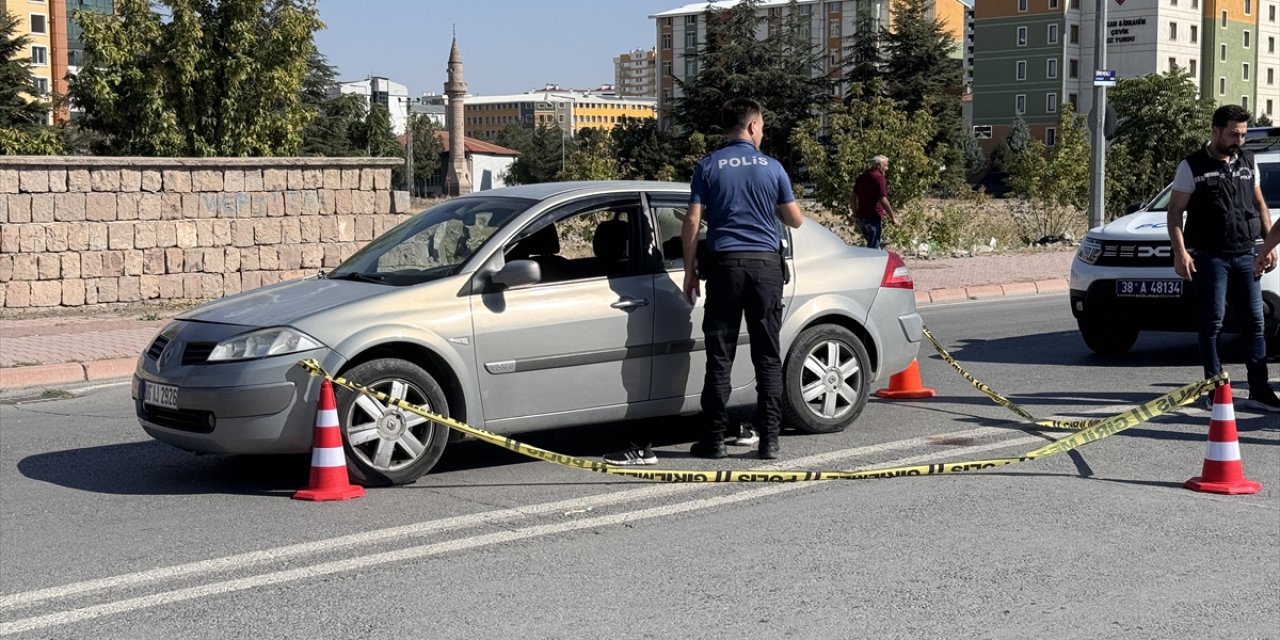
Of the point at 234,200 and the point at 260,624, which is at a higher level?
the point at 234,200

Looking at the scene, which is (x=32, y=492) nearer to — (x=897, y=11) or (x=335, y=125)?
(x=335, y=125)

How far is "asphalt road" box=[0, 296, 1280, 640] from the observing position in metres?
4.86

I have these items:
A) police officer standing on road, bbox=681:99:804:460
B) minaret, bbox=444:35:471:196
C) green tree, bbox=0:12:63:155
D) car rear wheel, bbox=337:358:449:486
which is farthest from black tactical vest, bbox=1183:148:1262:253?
minaret, bbox=444:35:471:196

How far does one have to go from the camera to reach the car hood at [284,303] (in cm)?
685

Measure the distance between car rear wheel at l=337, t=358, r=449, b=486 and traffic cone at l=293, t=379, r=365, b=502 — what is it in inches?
3.4

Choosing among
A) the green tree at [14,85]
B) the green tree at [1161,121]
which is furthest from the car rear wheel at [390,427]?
the green tree at [14,85]

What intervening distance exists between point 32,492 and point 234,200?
11792 millimetres

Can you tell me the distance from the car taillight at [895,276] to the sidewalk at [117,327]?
7204mm

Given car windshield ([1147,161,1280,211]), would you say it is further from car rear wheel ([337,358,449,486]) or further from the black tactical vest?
car rear wheel ([337,358,449,486])

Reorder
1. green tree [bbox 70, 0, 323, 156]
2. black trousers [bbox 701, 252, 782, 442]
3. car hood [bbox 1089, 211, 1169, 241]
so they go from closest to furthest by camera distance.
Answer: black trousers [bbox 701, 252, 782, 442] < car hood [bbox 1089, 211, 1169, 241] < green tree [bbox 70, 0, 323, 156]

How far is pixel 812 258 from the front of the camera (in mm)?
8195

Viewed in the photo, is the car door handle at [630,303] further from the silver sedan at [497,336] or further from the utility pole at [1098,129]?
the utility pole at [1098,129]

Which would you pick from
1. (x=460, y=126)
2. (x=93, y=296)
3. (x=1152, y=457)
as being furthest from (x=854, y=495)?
(x=460, y=126)

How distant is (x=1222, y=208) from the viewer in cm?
859
